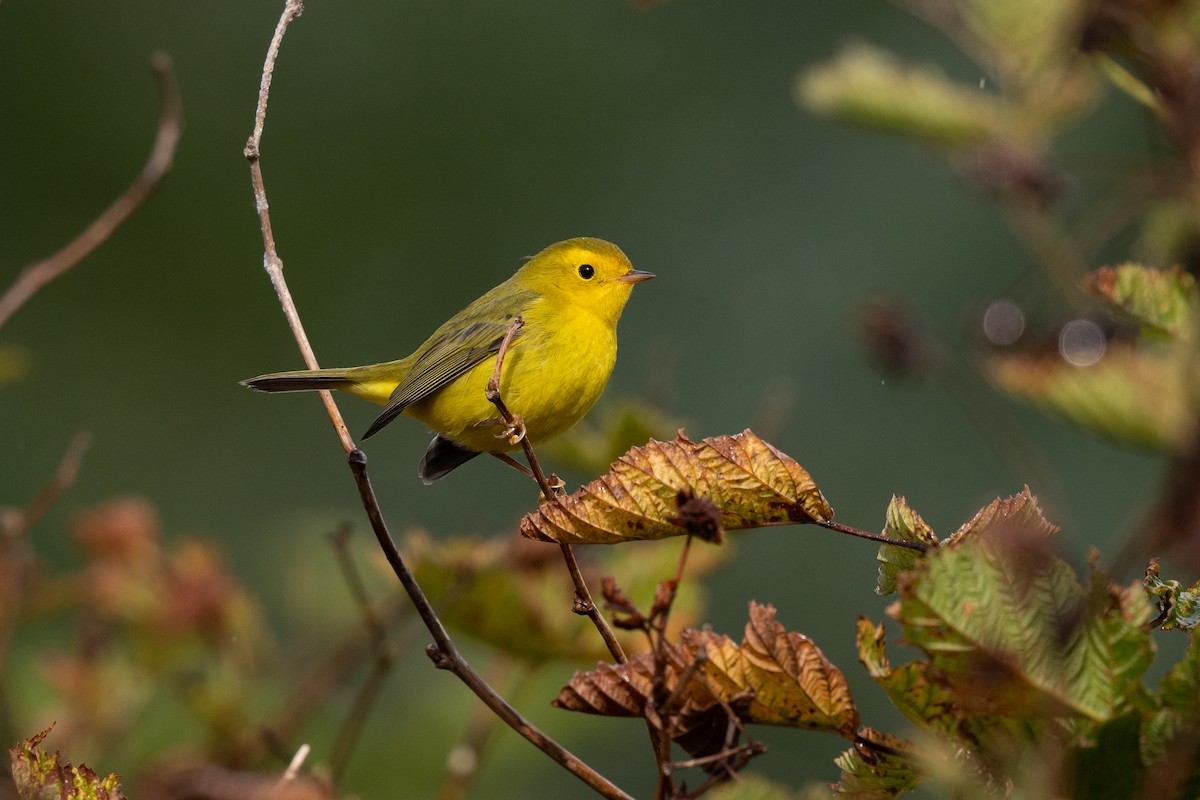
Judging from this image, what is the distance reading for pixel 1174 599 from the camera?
1.33 metres

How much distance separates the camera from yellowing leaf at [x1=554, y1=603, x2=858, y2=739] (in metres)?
1.30

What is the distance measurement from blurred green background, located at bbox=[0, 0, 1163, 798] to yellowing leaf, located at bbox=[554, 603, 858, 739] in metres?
5.99

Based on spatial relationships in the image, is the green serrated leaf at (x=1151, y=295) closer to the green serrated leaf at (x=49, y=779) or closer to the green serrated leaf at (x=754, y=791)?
the green serrated leaf at (x=754, y=791)

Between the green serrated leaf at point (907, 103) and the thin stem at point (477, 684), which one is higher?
the green serrated leaf at point (907, 103)

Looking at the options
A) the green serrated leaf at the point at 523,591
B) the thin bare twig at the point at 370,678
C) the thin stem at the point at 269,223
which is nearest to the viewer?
the thin stem at the point at 269,223

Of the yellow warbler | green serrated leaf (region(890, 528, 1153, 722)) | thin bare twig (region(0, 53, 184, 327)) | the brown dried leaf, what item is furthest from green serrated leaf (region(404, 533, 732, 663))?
green serrated leaf (region(890, 528, 1153, 722))

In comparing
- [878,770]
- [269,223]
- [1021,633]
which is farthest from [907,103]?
[1021,633]

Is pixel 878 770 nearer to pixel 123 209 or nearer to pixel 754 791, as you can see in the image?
pixel 754 791

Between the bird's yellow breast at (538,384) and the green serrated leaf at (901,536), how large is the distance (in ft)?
7.29

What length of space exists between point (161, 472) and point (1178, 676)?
31.8 ft

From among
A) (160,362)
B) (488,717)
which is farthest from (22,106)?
(488,717)

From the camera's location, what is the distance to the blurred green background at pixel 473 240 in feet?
28.5

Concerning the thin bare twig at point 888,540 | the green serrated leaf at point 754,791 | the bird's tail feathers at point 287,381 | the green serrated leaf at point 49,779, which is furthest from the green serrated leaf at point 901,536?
the bird's tail feathers at point 287,381

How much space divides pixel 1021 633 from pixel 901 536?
358 mm
